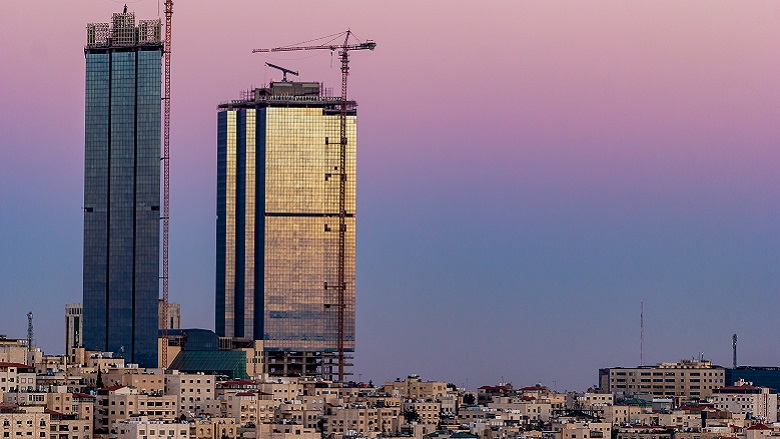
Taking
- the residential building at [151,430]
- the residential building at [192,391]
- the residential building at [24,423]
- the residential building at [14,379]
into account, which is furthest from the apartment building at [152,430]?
the residential building at [192,391]

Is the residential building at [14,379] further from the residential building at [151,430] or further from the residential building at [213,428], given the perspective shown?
the residential building at [151,430]

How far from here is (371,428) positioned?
150500mm

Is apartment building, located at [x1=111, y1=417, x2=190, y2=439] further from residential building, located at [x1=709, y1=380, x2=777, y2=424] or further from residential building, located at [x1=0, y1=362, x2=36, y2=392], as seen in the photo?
residential building, located at [x1=709, y1=380, x2=777, y2=424]

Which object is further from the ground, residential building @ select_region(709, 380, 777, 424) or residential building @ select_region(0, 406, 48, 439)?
residential building @ select_region(0, 406, 48, 439)

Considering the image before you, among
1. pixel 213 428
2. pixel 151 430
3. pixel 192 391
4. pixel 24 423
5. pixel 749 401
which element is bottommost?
pixel 749 401

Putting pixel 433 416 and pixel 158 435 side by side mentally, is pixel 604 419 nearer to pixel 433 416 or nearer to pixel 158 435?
pixel 433 416

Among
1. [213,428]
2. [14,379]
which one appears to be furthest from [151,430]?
[14,379]

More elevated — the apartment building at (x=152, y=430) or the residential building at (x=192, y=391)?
the residential building at (x=192, y=391)

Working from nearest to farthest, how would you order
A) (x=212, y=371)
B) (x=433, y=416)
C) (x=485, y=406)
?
(x=433, y=416) < (x=485, y=406) < (x=212, y=371)

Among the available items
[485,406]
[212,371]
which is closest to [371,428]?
[485,406]

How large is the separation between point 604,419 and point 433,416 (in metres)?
15.0

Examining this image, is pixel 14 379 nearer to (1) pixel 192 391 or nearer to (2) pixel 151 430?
(1) pixel 192 391

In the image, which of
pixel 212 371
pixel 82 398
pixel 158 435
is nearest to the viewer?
pixel 158 435

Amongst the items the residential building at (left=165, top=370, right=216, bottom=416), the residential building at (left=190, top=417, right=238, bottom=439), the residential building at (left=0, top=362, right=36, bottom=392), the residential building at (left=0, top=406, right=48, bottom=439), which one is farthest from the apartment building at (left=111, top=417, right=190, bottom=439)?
the residential building at (left=165, top=370, right=216, bottom=416)
